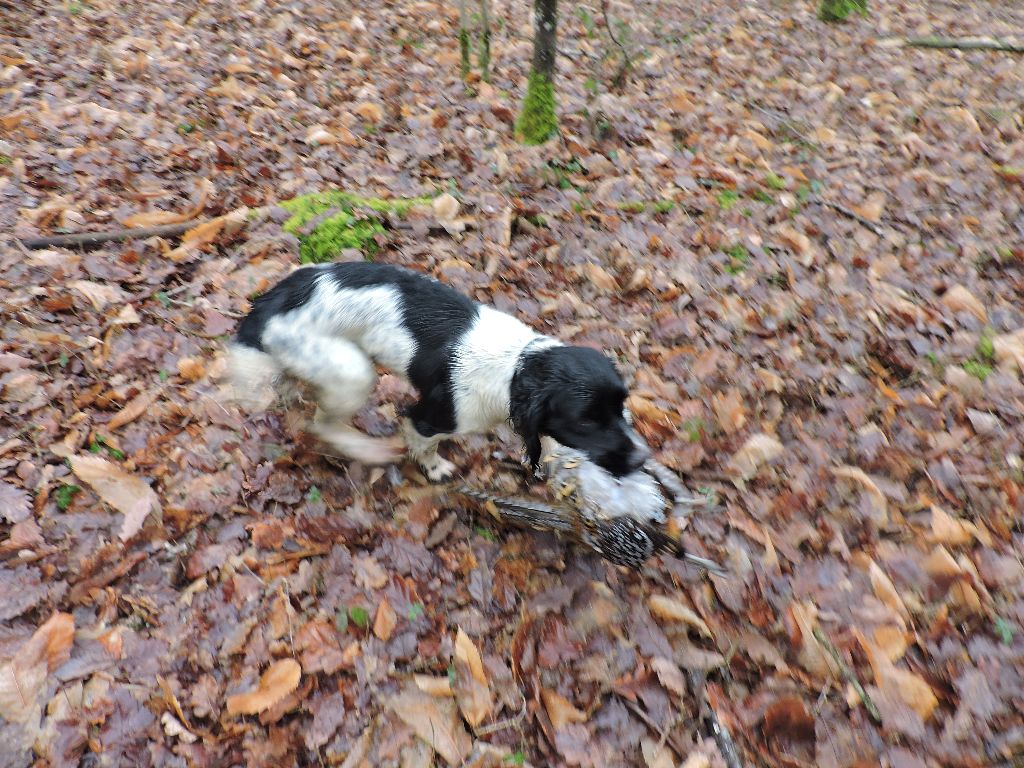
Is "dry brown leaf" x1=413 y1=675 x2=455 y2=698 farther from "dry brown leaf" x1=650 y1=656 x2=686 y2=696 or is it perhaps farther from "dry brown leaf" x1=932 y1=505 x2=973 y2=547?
"dry brown leaf" x1=932 y1=505 x2=973 y2=547

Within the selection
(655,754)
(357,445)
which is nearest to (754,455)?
(655,754)

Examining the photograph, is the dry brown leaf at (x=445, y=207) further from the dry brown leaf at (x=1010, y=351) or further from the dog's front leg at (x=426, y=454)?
the dry brown leaf at (x=1010, y=351)

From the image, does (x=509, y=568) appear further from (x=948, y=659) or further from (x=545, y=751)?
(x=948, y=659)

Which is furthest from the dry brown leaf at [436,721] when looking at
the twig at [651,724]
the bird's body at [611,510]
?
the bird's body at [611,510]

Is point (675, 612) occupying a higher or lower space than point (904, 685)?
lower

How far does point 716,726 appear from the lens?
2.67 meters

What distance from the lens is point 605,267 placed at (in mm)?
5129

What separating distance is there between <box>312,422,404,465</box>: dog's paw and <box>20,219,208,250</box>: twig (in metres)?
2.40

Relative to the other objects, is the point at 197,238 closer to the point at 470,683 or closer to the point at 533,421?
the point at 533,421

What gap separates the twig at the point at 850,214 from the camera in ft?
18.4

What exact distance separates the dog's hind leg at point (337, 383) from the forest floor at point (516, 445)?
17 cm

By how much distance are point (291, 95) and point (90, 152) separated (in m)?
2.17

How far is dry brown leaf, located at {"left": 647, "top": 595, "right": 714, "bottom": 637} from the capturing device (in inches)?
119

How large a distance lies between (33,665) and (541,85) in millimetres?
5929
